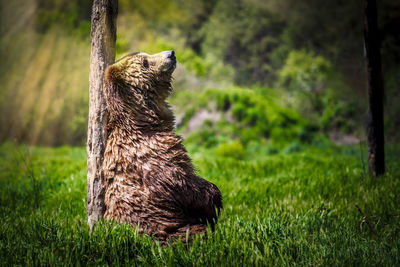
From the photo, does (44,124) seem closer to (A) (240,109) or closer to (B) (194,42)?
(A) (240,109)

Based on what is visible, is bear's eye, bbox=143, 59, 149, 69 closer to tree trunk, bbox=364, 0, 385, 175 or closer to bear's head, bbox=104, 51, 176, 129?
bear's head, bbox=104, 51, 176, 129

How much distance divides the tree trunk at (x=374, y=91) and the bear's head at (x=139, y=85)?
118 inches

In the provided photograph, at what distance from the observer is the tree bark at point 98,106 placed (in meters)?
2.41

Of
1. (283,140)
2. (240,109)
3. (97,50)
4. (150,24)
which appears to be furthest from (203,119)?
(97,50)

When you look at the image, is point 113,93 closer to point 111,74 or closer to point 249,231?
point 111,74

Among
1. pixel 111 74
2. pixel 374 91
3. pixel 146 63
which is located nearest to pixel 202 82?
pixel 374 91

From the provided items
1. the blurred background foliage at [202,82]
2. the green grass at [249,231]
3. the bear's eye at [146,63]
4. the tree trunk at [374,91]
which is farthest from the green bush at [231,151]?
the bear's eye at [146,63]

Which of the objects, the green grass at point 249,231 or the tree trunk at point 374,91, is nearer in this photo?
the green grass at point 249,231

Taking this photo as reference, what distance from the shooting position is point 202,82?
10.8 meters

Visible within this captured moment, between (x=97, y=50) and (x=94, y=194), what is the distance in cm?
114

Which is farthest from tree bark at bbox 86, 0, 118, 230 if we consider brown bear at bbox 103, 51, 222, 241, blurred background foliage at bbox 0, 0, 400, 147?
blurred background foliage at bbox 0, 0, 400, 147

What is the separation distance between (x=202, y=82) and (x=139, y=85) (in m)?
8.56

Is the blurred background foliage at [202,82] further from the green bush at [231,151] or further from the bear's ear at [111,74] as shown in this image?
the bear's ear at [111,74]

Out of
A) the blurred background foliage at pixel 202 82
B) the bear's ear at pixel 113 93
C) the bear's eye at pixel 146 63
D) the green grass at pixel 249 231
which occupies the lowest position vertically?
the green grass at pixel 249 231
